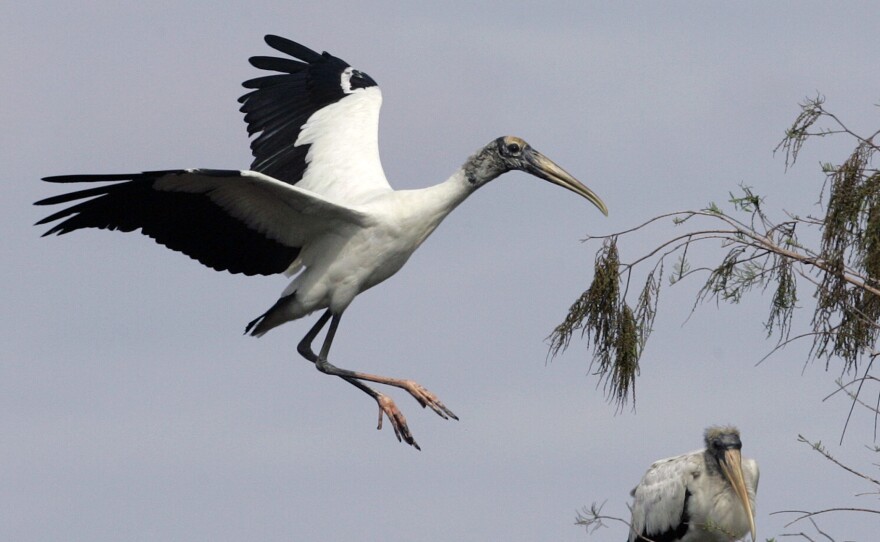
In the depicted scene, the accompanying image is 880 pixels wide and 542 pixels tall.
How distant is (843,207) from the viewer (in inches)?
255

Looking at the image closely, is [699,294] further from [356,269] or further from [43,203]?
[43,203]

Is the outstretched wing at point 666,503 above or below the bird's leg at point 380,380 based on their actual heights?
below

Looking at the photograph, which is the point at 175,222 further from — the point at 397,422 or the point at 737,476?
the point at 737,476

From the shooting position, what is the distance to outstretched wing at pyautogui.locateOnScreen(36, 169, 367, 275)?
7.90 metres

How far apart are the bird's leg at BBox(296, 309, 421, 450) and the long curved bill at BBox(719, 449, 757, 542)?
7.39 feet


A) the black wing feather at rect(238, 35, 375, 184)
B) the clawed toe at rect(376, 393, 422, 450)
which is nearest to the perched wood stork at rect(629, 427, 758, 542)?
the clawed toe at rect(376, 393, 422, 450)

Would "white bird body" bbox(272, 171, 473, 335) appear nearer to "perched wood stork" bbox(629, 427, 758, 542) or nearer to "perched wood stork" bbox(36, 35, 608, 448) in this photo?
"perched wood stork" bbox(36, 35, 608, 448)

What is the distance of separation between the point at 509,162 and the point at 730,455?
2.40 meters

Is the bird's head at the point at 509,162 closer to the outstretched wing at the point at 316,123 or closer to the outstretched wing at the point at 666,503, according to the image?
the outstretched wing at the point at 316,123

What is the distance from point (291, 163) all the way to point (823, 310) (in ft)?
14.5

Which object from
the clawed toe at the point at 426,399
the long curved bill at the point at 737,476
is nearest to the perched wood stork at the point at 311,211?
the clawed toe at the point at 426,399

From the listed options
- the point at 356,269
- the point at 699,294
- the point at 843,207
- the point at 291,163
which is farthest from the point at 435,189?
the point at 843,207

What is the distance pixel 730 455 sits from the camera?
31.8 feet

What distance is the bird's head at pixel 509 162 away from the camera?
29.5 ft
